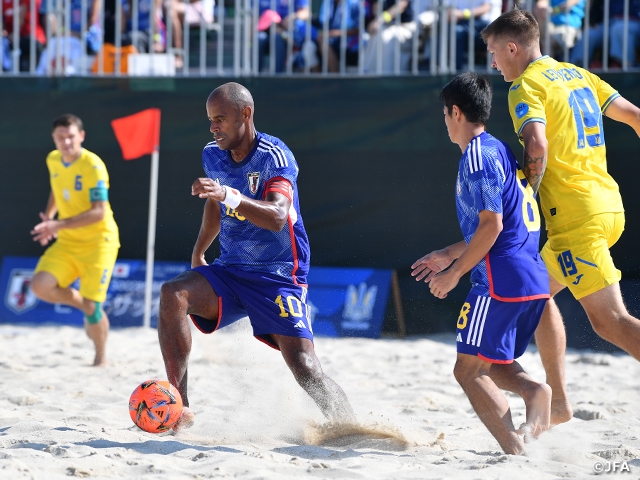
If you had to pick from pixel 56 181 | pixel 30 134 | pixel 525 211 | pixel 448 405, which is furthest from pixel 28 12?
pixel 525 211

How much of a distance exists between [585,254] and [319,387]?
54.2 inches

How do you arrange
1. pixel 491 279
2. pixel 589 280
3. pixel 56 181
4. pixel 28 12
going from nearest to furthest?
pixel 491 279, pixel 589 280, pixel 56 181, pixel 28 12

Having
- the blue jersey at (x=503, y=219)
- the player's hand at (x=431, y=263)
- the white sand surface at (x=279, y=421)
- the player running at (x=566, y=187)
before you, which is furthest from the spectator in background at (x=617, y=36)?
the player's hand at (x=431, y=263)

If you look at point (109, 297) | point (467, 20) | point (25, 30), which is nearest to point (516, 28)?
point (467, 20)

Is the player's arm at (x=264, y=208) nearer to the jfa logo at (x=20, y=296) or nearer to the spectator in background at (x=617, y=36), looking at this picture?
the spectator in background at (x=617, y=36)

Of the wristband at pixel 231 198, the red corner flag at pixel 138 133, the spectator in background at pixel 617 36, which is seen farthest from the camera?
the red corner flag at pixel 138 133

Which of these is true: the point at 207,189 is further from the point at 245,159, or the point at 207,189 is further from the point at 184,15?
the point at 184,15

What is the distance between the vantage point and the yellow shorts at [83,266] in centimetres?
624

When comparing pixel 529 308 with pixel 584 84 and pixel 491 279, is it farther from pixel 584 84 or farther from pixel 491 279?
pixel 584 84

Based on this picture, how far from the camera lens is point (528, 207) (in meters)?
3.41

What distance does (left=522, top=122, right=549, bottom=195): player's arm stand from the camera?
136 inches

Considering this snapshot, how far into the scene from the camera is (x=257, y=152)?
3945 mm

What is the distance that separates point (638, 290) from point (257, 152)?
4.58 metres

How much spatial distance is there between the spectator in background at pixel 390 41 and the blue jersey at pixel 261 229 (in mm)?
4335
